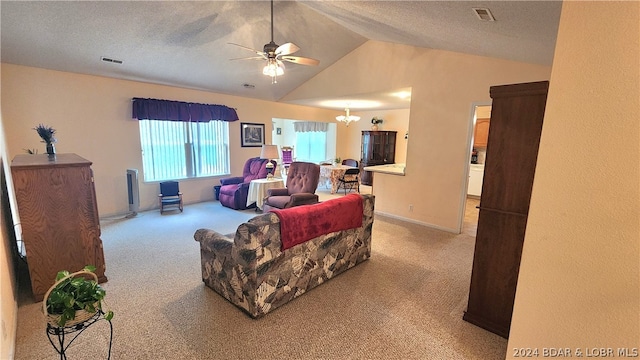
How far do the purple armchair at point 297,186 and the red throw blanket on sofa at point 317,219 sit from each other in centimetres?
152

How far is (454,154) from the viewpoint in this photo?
436 cm

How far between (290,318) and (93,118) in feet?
15.4

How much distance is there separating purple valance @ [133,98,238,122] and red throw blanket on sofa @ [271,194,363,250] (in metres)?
4.11

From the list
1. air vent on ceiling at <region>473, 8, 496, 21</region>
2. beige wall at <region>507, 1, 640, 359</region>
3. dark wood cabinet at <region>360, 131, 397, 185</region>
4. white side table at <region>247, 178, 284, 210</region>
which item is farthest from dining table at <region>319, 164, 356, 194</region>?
beige wall at <region>507, 1, 640, 359</region>

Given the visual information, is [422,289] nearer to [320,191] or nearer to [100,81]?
[320,191]

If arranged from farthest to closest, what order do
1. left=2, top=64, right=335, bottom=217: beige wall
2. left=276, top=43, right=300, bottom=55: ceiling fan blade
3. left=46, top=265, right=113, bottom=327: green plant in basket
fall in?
left=2, top=64, right=335, bottom=217: beige wall
left=276, top=43, right=300, bottom=55: ceiling fan blade
left=46, top=265, right=113, bottom=327: green plant in basket

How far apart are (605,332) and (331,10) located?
12.0 feet

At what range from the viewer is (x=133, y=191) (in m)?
4.80

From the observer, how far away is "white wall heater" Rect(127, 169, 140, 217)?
4734 mm

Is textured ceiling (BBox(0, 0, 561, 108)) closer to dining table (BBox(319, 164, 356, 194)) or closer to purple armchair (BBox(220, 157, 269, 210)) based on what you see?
purple armchair (BBox(220, 157, 269, 210))

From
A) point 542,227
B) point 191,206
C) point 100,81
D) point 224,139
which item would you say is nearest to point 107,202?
point 191,206

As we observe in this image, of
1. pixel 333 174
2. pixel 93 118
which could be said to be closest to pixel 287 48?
pixel 93 118

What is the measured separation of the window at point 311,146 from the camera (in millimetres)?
10000

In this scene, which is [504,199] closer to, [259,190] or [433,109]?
[433,109]
